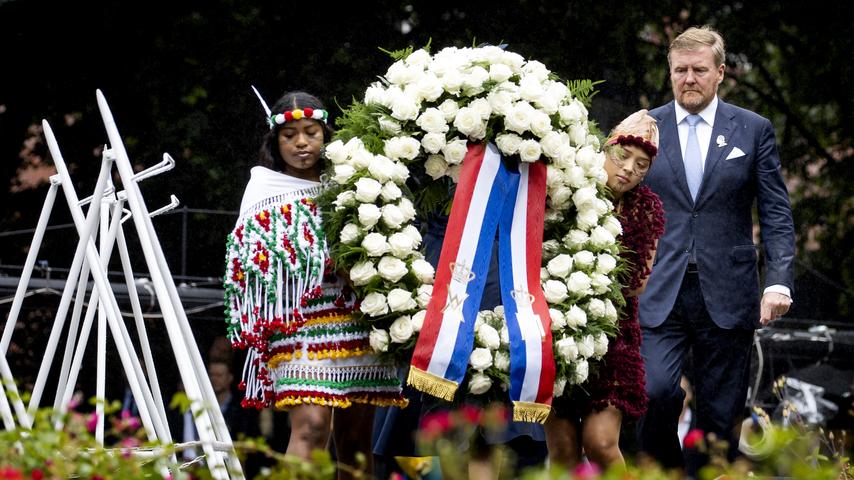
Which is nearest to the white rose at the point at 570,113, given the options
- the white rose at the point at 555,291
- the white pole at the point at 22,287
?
the white rose at the point at 555,291

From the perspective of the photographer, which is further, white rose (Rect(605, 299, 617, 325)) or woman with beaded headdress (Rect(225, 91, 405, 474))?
white rose (Rect(605, 299, 617, 325))

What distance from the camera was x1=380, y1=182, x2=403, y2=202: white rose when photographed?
531 cm

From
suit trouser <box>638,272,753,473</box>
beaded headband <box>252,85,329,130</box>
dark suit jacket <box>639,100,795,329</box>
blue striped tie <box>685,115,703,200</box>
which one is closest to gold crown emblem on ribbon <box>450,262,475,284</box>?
beaded headband <box>252,85,329,130</box>

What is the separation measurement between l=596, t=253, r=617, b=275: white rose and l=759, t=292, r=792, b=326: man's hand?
1.21m

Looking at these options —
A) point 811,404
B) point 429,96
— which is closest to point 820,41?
point 811,404

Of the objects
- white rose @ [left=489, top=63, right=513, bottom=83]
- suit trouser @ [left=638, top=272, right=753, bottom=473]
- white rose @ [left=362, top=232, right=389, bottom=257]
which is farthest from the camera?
suit trouser @ [left=638, top=272, right=753, bottom=473]

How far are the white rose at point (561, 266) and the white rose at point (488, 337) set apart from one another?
0.36 m

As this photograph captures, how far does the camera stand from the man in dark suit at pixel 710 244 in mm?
6645

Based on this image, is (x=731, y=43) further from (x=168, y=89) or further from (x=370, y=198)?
(x=370, y=198)

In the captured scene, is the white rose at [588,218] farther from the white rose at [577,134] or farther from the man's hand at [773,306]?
the man's hand at [773,306]

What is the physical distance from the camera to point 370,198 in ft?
17.3

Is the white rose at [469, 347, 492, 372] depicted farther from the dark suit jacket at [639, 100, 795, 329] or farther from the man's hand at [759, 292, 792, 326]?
the man's hand at [759, 292, 792, 326]

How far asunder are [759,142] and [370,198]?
7.83 feet

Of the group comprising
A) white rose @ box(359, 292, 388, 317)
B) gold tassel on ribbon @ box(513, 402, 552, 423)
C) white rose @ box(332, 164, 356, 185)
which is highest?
white rose @ box(332, 164, 356, 185)
